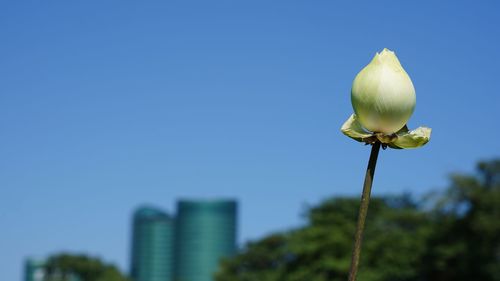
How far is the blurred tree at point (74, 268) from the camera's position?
106938mm

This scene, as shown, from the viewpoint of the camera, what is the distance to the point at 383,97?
1.84 metres

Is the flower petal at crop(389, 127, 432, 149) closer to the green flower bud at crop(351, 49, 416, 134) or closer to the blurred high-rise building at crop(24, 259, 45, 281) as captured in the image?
the green flower bud at crop(351, 49, 416, 134)

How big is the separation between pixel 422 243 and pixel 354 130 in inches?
2200

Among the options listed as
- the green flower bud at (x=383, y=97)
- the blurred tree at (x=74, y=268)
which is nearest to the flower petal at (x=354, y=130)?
the green flower bud at (x=383, y=97)

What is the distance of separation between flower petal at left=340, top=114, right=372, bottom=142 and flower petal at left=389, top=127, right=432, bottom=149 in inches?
2.2

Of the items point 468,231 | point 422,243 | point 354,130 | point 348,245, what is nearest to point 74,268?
point 348,245

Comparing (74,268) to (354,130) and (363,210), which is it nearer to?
(354,130)

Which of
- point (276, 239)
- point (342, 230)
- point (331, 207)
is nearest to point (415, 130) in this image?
point (342, 230)

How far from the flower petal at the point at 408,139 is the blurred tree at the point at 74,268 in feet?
343

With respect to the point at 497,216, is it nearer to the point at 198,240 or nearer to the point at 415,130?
the point at 415,130

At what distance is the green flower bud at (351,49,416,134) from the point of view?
186 cm

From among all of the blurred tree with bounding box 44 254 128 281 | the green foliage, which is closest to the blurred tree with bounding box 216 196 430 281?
the green foliage

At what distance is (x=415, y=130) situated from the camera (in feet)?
6.59

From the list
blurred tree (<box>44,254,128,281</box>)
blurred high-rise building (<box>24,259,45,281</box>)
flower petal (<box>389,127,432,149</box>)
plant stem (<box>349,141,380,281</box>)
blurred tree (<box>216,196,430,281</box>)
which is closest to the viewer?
plant stem (<box>349,141,380,281</box>)
